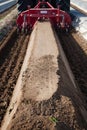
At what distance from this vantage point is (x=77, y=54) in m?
8.14

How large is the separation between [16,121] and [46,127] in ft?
1.25

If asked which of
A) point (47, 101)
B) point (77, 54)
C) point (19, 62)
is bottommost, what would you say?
point (77, 54)

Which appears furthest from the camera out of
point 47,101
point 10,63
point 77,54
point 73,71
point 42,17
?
point 42,17

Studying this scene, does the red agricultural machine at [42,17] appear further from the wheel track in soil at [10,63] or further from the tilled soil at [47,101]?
the tilled soil at [47,101]

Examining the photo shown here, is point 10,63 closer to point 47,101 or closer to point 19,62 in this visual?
point 19,62

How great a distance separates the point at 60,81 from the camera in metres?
4.91

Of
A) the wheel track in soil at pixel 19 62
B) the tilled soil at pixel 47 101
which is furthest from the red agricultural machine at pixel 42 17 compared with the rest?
the tilled soil at pixel 47 101

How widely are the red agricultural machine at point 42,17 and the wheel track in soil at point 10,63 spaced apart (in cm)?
48

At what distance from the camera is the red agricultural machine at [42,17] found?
34.0 ft

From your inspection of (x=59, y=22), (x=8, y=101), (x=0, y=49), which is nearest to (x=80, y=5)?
(x=59, y=22)

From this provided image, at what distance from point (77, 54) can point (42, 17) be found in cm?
296

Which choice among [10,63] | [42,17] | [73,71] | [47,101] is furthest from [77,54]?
[47,101]

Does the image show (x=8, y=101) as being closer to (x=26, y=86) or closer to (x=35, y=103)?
(x=26, y=86)

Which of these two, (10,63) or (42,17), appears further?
(42,17)
